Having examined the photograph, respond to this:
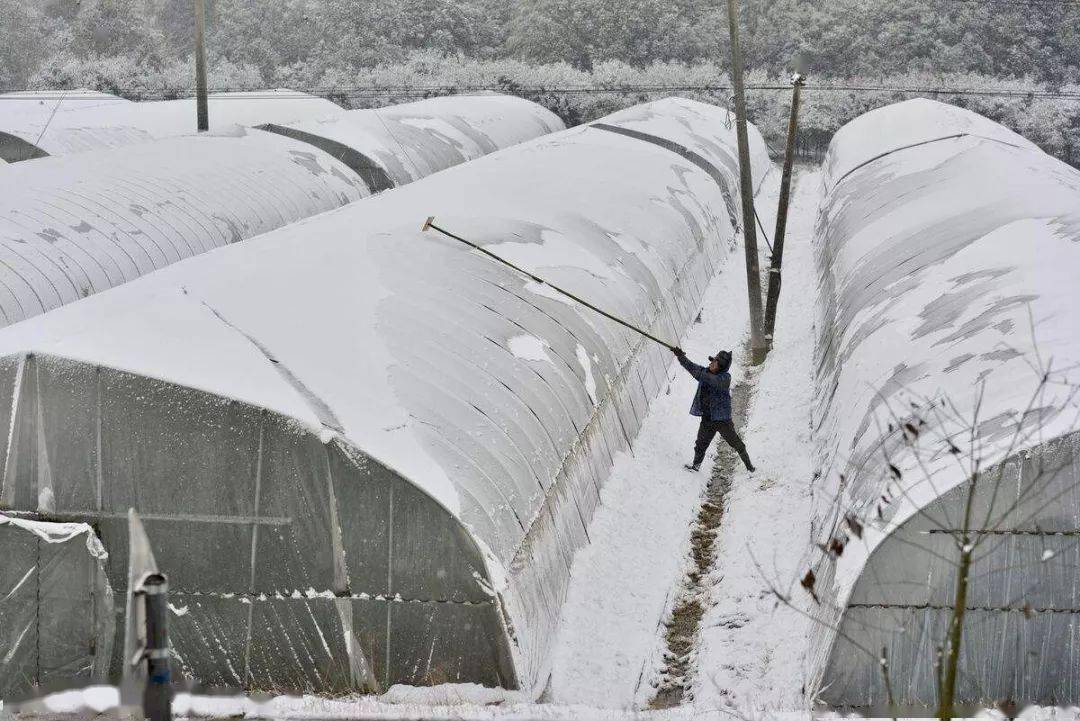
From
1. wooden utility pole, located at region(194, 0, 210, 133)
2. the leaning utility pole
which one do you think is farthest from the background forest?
the leaning utility pole

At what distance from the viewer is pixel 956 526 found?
7.91 metres

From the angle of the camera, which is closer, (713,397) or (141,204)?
(713,397)

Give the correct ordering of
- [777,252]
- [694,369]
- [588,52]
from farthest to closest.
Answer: [588,52] → [777,252] → [694,369]

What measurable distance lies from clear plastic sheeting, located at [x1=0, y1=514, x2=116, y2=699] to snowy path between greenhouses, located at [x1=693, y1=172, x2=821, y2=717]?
15.2 ft

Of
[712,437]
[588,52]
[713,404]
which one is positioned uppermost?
[588,52]

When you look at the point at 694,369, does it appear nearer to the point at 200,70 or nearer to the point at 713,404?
the point at 713,404

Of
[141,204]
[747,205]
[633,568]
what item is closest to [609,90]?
[747,205]

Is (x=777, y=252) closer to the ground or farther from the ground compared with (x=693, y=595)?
farther from the ground

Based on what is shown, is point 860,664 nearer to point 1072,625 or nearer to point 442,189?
point 1072,625

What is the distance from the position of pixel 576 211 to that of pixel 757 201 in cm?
1618

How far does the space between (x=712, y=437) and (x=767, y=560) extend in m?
2.17

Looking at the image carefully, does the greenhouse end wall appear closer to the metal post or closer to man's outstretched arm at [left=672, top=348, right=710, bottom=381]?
the metal post

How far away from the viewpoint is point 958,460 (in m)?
6.84

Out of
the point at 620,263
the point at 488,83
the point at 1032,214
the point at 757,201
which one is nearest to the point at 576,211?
the point at 620,263
